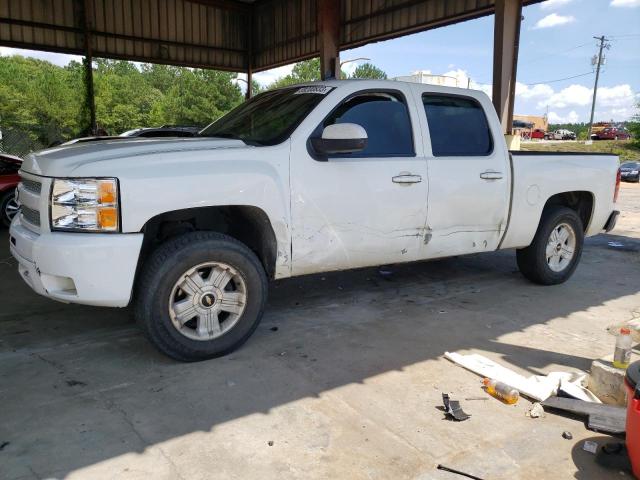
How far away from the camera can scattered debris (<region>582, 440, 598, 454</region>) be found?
9.27 ft

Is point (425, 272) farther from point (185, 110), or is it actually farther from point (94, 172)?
point (185, 110)

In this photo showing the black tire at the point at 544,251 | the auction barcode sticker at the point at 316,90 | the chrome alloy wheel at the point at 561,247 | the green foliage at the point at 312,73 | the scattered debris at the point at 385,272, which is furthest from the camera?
the green foliage at the point at 312,73

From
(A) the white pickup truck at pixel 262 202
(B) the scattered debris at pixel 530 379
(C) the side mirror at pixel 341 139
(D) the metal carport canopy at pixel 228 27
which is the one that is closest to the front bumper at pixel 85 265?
(A) the white pickup truck at pixel 262 202

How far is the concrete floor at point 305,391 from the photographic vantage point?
267 centimetres

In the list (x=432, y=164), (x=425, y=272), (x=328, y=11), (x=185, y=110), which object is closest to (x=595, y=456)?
(x=432, y=164)

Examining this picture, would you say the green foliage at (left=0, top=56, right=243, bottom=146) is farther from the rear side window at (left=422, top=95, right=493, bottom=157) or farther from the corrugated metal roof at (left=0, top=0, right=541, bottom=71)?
the rear side window at (left=422, top=95, right=493, bottom=157)

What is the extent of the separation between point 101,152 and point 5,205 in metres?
7.20

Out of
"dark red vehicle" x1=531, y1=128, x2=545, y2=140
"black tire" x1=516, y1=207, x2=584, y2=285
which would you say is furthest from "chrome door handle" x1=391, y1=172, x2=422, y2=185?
"dark red vehicle" x1=531, y1=128, x2=545, y2=140

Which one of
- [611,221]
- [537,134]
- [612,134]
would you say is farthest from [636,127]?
[611,221]

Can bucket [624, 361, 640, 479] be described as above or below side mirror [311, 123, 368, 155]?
below

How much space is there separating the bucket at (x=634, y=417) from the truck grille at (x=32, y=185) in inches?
137

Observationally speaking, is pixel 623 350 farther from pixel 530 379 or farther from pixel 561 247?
pixel 561 247

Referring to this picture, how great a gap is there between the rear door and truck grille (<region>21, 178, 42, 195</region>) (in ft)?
9.64

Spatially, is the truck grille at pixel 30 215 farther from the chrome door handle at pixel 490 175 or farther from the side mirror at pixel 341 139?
the chrome door handle at pixel 490 175
